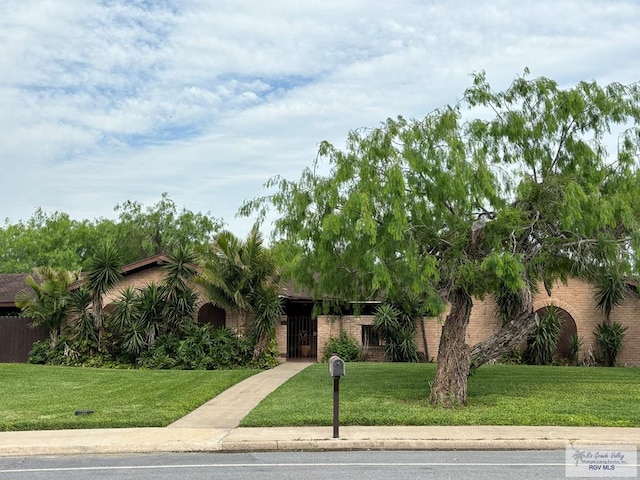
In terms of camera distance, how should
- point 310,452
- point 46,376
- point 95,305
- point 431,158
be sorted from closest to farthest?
1. point 310,452
2. point 431,158
3. point 46,376
4. point 95,305

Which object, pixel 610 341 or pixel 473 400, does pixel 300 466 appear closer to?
pixel 473 400

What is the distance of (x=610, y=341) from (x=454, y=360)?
12.3 m

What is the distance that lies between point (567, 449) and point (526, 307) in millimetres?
4357

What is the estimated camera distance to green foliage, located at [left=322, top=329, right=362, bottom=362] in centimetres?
2306

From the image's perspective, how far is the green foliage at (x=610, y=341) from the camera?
74.5 feet

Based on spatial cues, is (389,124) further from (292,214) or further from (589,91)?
(589,91)

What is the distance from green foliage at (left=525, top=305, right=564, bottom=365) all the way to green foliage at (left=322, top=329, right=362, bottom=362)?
6.08 meters

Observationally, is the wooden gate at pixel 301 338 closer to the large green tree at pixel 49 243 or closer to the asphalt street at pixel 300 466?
the asphalt street at pixel 300 466

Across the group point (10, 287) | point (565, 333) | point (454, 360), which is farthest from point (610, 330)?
point (10, 287)

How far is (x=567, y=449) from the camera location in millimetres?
9547

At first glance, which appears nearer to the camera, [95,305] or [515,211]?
[515,211]

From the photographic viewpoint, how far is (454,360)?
42.7 feet

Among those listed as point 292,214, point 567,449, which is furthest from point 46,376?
point 567,449

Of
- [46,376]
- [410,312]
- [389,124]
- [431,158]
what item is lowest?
[46,376]
